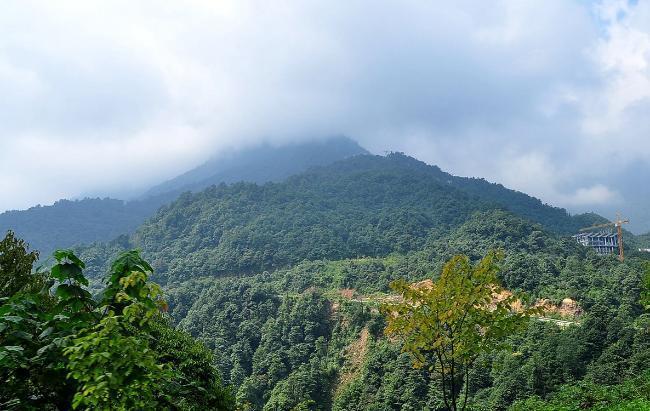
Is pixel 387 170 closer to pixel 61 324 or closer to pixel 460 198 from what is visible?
pixel 460 198

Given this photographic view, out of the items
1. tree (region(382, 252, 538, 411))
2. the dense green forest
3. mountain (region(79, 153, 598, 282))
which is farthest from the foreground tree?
mountain (region(79, 153, 598, 282))

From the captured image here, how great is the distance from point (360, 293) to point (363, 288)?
87 cm

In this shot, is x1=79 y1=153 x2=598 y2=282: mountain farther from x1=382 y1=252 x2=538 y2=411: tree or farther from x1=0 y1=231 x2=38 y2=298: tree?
x1=382 y1=252 x2=538 y2=411: tree

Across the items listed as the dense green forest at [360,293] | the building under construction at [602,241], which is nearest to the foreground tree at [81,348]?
the dense green forest at [360,293]

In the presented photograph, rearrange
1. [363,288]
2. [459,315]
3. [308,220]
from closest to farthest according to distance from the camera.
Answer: [459,315] < [363,288] < [308,220]

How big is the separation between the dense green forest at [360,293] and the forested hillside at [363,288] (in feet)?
0.55

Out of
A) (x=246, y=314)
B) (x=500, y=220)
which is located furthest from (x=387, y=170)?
(x=246, y=314)

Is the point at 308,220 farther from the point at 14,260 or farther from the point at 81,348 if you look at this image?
the point at 81,348

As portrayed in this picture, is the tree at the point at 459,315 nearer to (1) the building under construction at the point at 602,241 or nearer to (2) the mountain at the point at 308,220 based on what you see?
(2) the mountain at the point at 308,220

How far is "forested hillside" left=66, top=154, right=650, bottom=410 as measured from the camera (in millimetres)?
24266

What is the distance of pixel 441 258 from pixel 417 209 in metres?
35.0

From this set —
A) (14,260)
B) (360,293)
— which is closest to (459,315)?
(14,260)

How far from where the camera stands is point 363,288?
2154 inches

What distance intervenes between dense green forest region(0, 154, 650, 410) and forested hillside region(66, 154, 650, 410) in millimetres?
166
